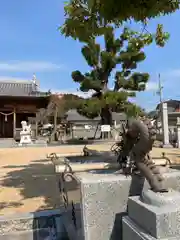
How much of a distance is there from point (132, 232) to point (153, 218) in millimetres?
292

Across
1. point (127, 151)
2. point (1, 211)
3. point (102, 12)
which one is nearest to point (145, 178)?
point (127, 151)

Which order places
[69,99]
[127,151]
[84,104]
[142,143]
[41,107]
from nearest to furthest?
[142,143] < [127,151] < [84,104] < [69,99] < [41,107]

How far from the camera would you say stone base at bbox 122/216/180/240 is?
66.2 inches

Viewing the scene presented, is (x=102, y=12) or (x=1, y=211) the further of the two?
(x=1, y=211)

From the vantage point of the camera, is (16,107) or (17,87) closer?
(16,107)

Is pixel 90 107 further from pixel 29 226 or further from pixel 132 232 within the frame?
pixel 132 232

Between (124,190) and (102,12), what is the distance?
7.41 ft

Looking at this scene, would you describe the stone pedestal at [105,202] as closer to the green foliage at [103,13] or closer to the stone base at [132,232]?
the stone base at [132,232]

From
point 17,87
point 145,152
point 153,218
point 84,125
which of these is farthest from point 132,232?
point 84,125

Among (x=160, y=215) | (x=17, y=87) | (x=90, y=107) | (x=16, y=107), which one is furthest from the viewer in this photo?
(x=17, y=87)

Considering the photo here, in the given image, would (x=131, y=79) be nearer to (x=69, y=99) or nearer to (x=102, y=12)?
(x=69, y=99)

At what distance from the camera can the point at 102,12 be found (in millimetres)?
3260

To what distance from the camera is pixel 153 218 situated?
1.64 m

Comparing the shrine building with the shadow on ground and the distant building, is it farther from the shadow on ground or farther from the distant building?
the shadow on ground
